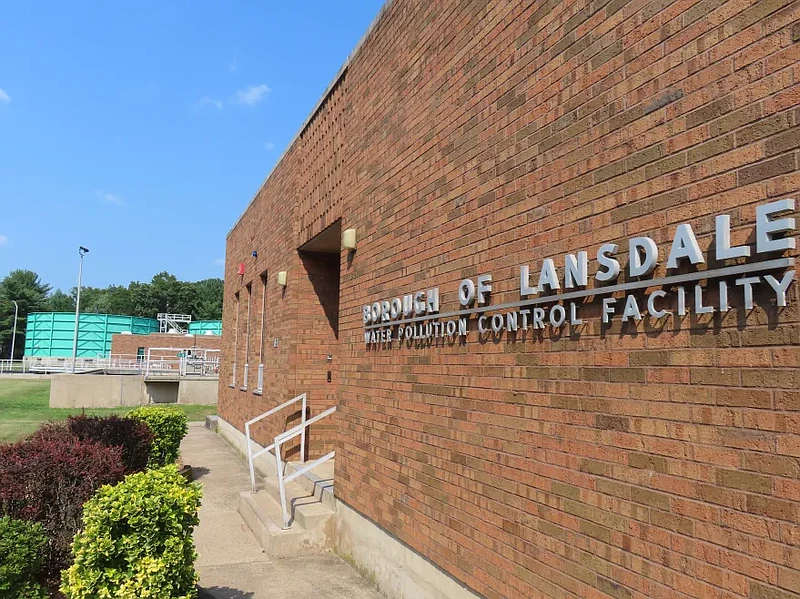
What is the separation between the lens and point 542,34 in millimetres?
3842

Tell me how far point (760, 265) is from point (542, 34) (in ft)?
7.16

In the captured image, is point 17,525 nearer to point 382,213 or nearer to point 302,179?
point 382,213

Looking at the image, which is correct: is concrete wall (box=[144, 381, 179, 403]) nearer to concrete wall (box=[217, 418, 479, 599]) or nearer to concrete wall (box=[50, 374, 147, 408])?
concrete wall (box=[50, 374, 147, 408])

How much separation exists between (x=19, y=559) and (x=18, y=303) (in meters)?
88.2

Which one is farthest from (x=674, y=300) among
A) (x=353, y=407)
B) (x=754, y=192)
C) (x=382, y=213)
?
(x=353, y=407)

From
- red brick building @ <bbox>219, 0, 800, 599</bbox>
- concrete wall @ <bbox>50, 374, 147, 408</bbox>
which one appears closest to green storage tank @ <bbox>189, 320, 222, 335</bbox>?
concrete wall @ <bbox>50, 374, 147, 408</bbox>

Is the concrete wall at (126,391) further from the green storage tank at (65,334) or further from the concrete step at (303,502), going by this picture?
the green storage tank at (65,334)

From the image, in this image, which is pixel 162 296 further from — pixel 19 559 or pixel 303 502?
pixel 19 559

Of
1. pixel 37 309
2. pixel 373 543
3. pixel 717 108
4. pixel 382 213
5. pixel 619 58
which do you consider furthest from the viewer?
pixel 37 309

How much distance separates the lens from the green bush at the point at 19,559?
412 centimetres

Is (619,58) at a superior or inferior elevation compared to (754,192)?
superior

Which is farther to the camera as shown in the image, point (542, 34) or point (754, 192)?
point (542, 34)

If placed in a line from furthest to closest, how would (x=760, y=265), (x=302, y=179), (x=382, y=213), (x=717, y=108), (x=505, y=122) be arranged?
(x=302, y=179) < (x=382, y=213) < (x=505, y=122) < (x=717, y=108) < (x=760, y=265)

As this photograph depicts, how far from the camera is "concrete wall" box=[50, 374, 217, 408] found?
→ 2872cm
